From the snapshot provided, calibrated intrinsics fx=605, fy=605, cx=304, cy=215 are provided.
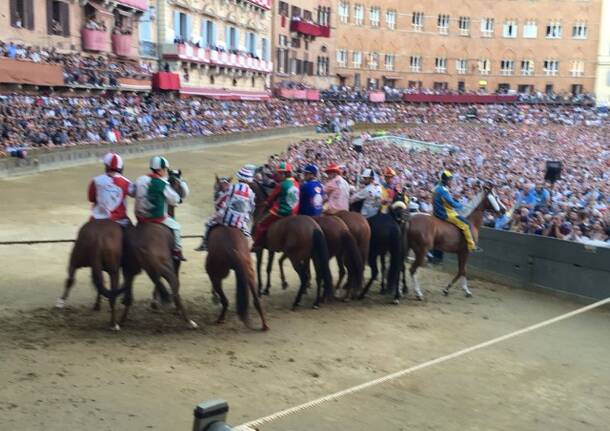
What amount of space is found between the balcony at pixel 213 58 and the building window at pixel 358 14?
56.9 ft

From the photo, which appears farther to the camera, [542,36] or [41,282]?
[542,36]

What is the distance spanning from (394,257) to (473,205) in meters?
2.16

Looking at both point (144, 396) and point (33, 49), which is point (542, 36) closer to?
point (33, 49)

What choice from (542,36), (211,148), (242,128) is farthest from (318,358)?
(542,36)

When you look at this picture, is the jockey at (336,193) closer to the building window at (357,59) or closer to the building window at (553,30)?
the building window at (357,59)

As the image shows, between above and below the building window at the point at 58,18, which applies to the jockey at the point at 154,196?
below

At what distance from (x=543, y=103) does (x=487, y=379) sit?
2553 inches

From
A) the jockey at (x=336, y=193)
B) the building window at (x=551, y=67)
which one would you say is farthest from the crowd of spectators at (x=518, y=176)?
the building window at (x=551, y=67)

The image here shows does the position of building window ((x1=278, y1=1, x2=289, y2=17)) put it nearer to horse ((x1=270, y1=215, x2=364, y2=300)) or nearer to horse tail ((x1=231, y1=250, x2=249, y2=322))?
horse ((x1=270, y1=215, x2=364, y2=300))

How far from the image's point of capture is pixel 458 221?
1036 cm

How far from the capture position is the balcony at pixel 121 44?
108ft

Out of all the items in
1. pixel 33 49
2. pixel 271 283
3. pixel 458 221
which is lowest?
pixel 271 283

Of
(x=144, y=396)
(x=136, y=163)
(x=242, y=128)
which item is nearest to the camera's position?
(x=144, y=396)

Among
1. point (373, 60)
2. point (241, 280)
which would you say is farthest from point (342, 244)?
point (373, 60)
